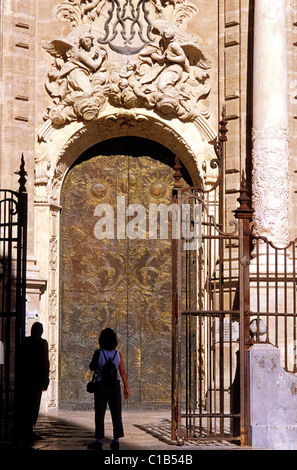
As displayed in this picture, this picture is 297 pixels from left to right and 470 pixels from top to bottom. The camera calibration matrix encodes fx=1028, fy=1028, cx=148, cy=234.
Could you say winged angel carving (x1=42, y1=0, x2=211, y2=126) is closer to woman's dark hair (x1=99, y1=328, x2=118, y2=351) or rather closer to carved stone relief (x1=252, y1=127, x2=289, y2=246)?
carved stone relief (x1=252, y1=127, x2=289, y2=246)

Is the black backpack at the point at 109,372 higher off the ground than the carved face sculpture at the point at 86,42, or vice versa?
the carved face sculpture at the point at 86,42

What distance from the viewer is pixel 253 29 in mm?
16375

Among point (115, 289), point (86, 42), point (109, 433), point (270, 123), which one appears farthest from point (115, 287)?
point (109, 433)

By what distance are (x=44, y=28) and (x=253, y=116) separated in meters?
3.91

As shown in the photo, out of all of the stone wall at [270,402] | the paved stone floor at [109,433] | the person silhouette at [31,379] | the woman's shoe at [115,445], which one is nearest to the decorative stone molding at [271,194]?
the paved stone floor at [109,433]

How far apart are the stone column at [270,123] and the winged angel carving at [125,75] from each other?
1.39 metres

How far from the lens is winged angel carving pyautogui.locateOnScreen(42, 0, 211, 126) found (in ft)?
55.1

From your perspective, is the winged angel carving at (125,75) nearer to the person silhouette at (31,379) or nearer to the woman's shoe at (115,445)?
the person silhouette at (31,379)

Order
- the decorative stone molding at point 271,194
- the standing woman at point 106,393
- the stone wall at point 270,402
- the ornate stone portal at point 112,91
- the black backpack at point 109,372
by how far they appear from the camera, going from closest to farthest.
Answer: the standing woman at point 106,393 → the black backpack at point 109,372 → the stone wall at point 270,402 → the decorative stone molding at point 271,194 → the ornate stone portal at point 112,91

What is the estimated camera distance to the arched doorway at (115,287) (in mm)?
16953

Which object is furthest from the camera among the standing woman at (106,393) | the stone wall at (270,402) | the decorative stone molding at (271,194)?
the decorative stone molding at (271,194)

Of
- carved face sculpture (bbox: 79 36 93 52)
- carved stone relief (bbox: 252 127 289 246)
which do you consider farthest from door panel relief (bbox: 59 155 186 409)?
carved stone relief (bbox: 252 127 289 246)

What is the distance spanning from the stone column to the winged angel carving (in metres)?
1.39
